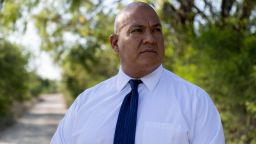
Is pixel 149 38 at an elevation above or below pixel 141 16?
below

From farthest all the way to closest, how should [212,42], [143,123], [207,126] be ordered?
[212,42], [143,123], [207,126]

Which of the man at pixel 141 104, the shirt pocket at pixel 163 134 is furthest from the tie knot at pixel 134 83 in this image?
the shirt pocket at pixel 163 134

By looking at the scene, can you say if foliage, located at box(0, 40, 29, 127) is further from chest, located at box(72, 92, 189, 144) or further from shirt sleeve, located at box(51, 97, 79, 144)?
chest, located at box(72, 92, 189, 144)

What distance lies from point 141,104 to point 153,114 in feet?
0.36

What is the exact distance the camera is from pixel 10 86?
27.4 m

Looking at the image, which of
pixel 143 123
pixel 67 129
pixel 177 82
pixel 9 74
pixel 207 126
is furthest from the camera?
pixel 9 74

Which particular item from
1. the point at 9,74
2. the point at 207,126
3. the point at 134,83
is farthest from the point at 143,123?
the point at 9,74

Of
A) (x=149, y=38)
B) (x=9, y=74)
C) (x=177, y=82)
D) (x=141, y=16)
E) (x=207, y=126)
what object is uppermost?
(x=9, y=74)

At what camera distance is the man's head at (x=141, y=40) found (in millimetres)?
2932

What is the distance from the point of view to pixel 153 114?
289 centimetres

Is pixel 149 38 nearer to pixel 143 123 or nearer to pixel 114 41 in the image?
pixel 114 41

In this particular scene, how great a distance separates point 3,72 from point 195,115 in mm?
22875

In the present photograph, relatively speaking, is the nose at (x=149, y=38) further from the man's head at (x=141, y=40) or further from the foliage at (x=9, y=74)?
the foliage at (x=9, y=74)

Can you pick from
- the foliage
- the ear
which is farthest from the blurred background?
the foliage
